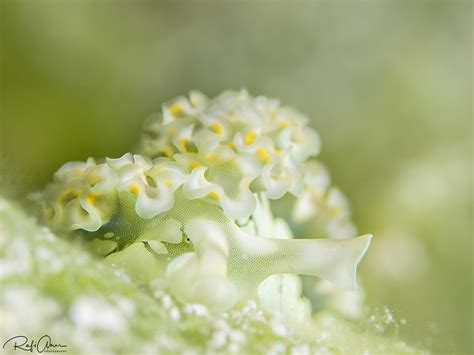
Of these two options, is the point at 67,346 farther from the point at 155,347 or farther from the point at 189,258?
the point at 189,258

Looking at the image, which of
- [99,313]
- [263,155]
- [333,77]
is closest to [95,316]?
[99,313]

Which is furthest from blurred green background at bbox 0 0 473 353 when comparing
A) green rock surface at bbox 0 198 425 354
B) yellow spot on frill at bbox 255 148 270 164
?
green rock surface at bbox 0 198 425 354

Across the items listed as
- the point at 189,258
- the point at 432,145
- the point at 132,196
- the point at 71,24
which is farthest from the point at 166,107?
the point at 432,145

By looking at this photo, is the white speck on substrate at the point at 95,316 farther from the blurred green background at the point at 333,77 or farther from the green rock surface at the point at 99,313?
the blurred green background at the point at 333,77

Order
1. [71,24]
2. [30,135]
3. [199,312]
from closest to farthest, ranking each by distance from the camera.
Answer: [199,312], [30,135], [71,24]

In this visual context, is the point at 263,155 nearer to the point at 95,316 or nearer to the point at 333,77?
the point at 95,316

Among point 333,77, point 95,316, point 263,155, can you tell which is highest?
point 333,77

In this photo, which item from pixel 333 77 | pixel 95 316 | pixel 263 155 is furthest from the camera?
pixel 333 77

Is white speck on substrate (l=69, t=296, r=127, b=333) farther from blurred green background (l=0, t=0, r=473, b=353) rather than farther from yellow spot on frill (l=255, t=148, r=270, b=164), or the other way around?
blurred green background (l=0, t=0, r=473, b=353)
